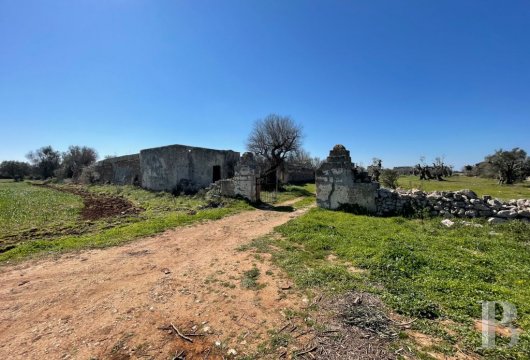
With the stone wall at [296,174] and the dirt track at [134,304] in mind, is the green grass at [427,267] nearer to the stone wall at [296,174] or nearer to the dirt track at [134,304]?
the dirt track at [134,304]

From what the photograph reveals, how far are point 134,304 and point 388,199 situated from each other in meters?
9.23

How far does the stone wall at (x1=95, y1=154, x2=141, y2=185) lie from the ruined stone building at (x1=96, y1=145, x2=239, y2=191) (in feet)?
3.01

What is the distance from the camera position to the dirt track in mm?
3133

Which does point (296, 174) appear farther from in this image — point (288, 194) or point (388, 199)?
point (388, 199)

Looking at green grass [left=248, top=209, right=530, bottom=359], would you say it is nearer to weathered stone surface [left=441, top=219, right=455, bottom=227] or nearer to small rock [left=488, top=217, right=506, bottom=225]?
weathered stone surface [left=441, top=219, right=455, bottom=227]

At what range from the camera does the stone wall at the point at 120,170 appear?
24.9m

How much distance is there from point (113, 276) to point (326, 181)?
343 inches

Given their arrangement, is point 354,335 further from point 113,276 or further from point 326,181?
point 326,181

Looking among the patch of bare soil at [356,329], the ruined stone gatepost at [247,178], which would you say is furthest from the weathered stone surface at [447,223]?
the ruined stone gatepost at [247,178]

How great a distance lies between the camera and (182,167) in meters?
19.7

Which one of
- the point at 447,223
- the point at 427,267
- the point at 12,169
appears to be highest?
the point at 12,169

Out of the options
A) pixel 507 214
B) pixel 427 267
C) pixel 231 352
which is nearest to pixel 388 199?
pixel 507 214

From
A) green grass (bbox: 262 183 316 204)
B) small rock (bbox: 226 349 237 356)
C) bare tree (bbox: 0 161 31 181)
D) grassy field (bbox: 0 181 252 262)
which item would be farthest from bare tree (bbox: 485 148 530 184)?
bare tree (bbox: 0 161 31 181)

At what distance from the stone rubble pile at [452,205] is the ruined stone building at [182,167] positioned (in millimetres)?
13578
